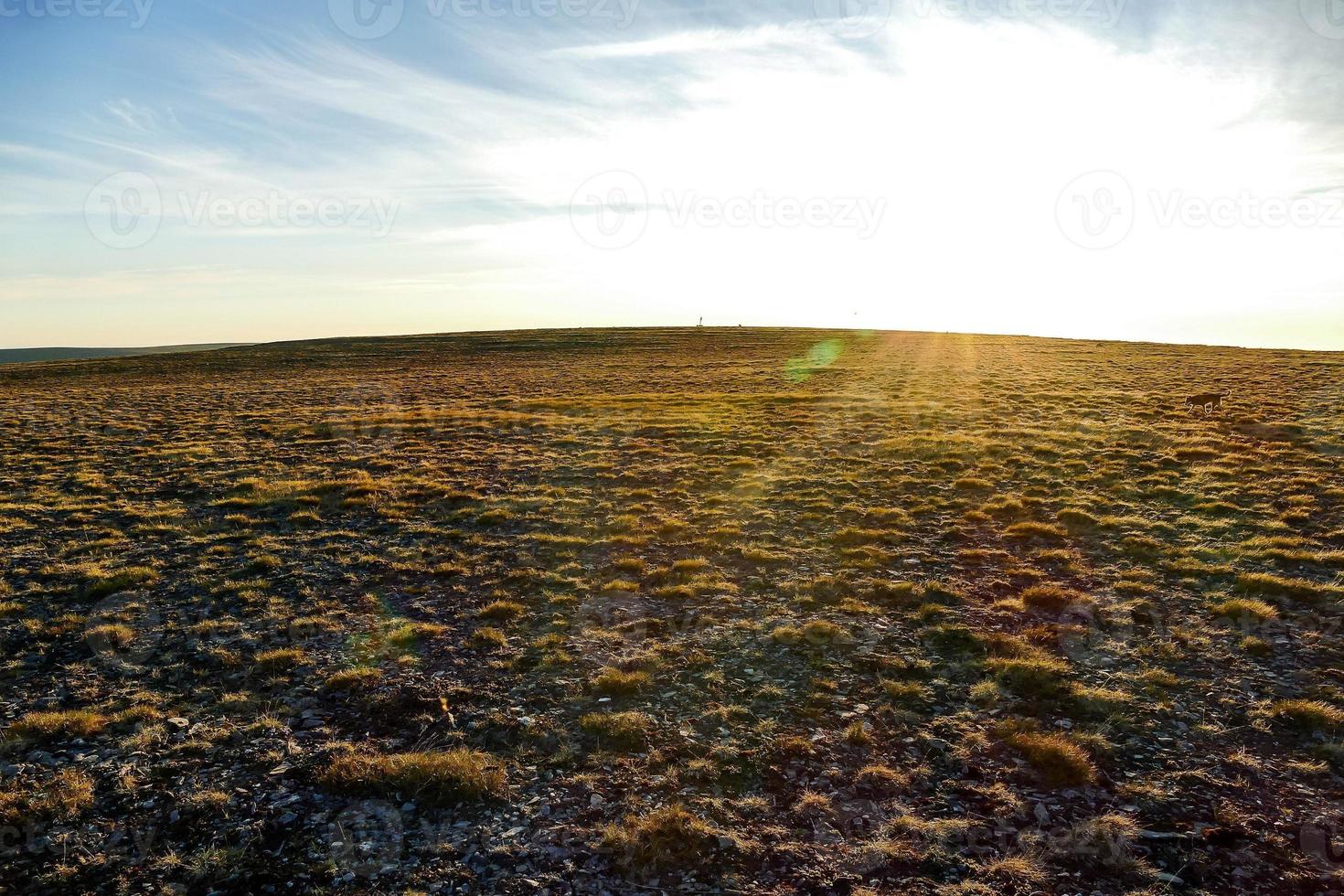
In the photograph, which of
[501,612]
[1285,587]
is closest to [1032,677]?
[1285,587]

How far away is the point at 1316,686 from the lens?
10.0 m

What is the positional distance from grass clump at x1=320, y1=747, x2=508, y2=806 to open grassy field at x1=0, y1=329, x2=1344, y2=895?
0.13 feet

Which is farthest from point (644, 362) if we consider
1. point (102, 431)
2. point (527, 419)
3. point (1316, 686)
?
point (1316, 686)

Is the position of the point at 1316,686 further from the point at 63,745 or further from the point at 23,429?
the point at 23,429

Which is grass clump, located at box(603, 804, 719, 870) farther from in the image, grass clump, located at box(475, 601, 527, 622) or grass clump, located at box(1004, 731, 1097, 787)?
grass clump, located at box(475, 601, 527, 622)

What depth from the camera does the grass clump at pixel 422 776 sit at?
7973 millimetres

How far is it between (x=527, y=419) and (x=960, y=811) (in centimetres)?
3196

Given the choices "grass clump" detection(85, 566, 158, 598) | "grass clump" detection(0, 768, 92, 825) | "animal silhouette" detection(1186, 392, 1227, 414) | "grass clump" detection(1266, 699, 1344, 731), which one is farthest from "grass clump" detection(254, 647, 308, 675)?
"animal silhouette" detection(1186, 392, 1227, 414)

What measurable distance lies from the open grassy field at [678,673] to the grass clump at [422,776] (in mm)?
38

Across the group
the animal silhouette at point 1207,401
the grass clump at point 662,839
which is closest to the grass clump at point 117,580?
the grass clump at point 662,839

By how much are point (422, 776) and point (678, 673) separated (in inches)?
161

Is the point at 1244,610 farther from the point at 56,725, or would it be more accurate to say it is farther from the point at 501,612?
the point at 56,725

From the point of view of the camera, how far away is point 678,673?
10828mm

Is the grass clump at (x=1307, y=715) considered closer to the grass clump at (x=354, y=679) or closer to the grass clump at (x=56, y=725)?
the grass clump at (x=354, y=679)
